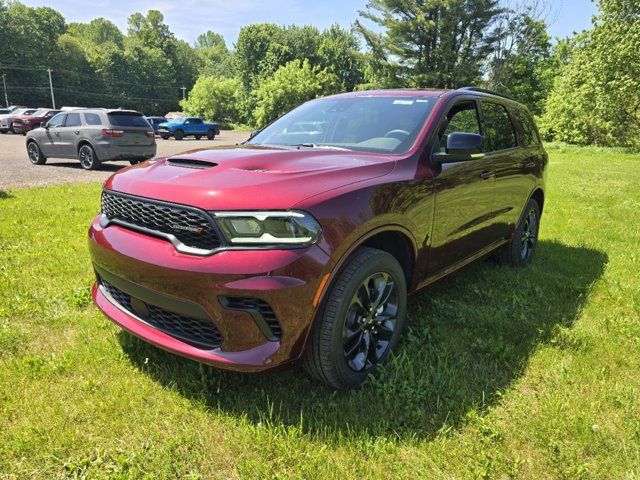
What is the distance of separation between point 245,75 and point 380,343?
69.8 metres

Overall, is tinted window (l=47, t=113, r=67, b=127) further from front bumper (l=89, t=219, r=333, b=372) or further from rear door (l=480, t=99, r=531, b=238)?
front bumper (l=89, t=219, r=333, b=372)

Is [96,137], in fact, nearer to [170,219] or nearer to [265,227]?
[170,219]

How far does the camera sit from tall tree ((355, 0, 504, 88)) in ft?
108

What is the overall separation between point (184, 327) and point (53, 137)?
1266 centimetres

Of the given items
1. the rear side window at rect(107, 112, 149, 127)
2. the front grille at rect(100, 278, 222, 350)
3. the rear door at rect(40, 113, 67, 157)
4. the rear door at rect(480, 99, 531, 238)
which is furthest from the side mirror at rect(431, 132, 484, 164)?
the rear door at rect(40, 113, 67, 157)

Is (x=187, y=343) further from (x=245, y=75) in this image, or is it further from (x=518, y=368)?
(x=245, y=75)

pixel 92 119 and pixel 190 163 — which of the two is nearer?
pixel 190 163

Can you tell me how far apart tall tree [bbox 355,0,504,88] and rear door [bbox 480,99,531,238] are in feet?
100

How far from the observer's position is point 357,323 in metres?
2.60

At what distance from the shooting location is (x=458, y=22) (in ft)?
108

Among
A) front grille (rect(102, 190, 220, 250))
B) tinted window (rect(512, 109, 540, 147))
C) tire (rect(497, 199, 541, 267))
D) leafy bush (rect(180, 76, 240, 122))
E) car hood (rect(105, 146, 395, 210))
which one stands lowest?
tire (rect(497, 199, 541, 267))

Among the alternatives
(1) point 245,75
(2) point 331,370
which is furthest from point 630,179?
(1) point 245,75

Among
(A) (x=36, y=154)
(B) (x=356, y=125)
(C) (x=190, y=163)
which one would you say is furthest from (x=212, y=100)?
(C) (x=190, y=163)

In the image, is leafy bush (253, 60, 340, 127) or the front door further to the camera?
leafy bush (253, 60, 340, 127)
